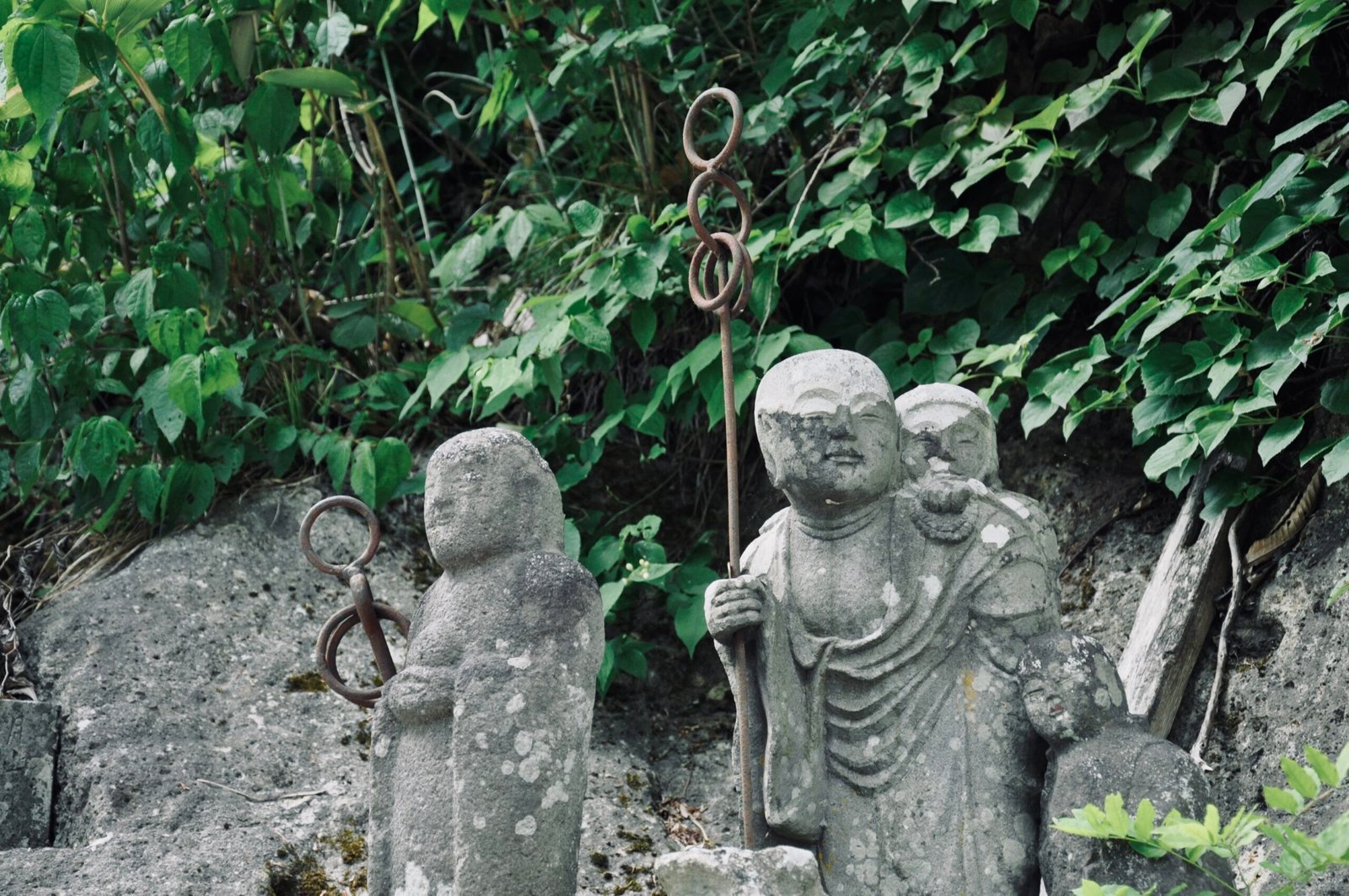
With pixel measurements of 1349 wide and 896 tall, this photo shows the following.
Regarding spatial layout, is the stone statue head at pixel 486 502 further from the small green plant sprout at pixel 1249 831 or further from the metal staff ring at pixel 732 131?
the small green plant sprout at pixel 1249 831

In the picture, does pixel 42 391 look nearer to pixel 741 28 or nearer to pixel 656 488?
pixel 656 488

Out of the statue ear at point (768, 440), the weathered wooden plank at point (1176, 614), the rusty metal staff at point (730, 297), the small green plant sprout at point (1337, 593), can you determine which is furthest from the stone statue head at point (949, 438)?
the weathered wooden plank at point (1176, 614)

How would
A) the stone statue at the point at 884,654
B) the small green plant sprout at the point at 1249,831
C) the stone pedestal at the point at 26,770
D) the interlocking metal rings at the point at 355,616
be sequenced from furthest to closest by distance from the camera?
the stone pedestal at the point at 26,770 → the interlocking metal rings at the point at 355,616 → the stone statue at the point at 884,654 → the small green plant sprout at the point at 1249,831

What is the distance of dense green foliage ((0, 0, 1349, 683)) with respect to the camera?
18.7 feet

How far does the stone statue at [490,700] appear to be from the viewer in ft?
12.9

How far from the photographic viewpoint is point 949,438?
170 inches

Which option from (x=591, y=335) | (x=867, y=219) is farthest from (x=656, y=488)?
(x=867, y=219)

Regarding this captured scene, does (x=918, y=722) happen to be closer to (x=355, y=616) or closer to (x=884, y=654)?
(x=884, y=654)

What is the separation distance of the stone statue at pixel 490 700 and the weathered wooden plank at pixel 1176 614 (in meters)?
2.12

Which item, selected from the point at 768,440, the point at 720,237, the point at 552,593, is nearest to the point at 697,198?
the point at 720,237

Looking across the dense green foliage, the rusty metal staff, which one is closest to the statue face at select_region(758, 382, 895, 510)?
the rusty metal staff

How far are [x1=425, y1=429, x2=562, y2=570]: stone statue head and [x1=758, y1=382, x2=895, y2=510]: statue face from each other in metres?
0.59

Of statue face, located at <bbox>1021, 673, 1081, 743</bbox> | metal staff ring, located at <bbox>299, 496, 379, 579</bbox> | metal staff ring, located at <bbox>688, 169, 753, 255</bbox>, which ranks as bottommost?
statue face, located at <bbox>1021, 673, 1081, 743</bbox>

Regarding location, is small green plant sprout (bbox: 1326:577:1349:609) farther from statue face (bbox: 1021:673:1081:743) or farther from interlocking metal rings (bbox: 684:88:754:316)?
interlocking metal rings (bbox: 684:88:754:316)
